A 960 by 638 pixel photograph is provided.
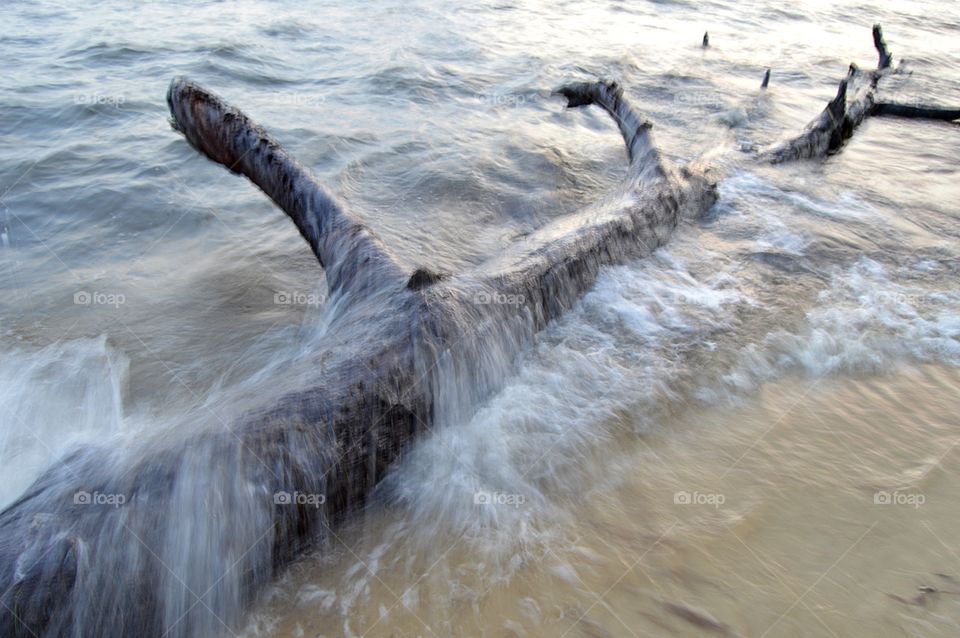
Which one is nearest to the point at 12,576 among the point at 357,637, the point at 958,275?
the point at 357,637

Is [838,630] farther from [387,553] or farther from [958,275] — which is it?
[958,275]

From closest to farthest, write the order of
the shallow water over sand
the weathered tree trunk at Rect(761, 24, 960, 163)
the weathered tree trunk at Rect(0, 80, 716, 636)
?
the weathered tree trunk at Rect(0, 80, 716, 636), the shallow water over sand, the weathered tree trunk at Rect(761, 24, 960, 163)

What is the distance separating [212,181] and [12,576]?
485cm

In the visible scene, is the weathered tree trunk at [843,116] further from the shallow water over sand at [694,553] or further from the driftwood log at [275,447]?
the shallow water over sand at [694,553]

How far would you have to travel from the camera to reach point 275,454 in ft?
6.77

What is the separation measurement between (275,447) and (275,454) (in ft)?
0.08

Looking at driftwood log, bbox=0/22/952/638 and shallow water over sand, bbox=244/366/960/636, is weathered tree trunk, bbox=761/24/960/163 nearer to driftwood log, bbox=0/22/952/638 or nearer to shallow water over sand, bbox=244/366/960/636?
driftwood log, bbox=0/22/952/638

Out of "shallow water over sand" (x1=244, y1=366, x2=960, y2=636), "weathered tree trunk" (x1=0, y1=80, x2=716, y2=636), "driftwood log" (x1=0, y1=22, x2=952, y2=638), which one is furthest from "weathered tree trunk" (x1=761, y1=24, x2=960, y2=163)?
"shallow water over sand" (x1=244, y1=366, x2=960, y2=636)

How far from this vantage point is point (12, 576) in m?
1.62

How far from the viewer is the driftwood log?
5.71ft

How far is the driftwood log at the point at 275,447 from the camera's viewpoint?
1.74 m

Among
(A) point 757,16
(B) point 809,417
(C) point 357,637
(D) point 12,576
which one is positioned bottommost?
(C) point 357,637

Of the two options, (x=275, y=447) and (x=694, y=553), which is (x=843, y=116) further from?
(x=275, y=447)

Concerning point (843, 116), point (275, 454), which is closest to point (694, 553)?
point (275, 454)
